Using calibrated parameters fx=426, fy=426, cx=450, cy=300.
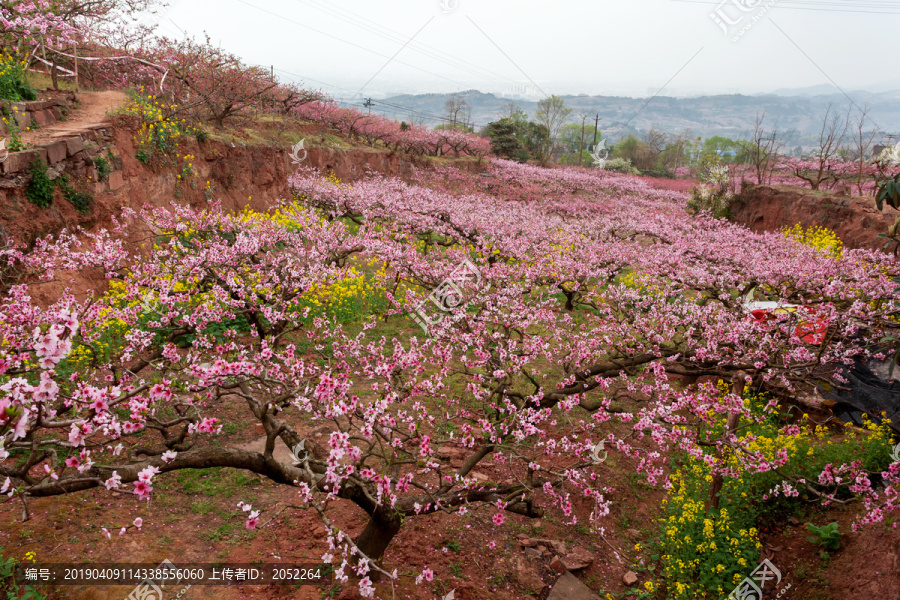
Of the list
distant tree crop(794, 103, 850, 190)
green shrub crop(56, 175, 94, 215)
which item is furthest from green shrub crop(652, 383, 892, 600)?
distant tree crop(794, 103, 850, 190)

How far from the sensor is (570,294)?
42.8 feet

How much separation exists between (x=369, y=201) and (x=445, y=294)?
8684 mm

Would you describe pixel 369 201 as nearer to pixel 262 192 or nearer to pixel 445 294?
pixel 262 192

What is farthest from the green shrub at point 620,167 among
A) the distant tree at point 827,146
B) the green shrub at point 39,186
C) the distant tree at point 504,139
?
the green shrub at point 39,186

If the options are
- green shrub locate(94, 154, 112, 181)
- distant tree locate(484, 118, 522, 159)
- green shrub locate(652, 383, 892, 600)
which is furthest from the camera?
distant tree locate(484, 118, 522, 159)

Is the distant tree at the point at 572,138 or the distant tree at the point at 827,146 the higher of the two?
the distant tree at the point at 572,138

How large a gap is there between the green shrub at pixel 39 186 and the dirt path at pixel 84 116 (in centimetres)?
67

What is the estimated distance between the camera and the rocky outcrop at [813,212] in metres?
16.1

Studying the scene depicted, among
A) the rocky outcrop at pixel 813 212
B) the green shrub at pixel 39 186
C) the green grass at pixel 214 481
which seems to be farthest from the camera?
the rocky outcrop at pixel 813 212

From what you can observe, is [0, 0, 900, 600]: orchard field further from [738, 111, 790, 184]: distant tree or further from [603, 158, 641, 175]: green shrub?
[603, 158, 641, 175]: green shrub

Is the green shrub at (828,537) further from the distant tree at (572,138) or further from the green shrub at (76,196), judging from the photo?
the distant tree at (572,138)

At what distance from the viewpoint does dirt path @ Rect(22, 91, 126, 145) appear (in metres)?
9.31

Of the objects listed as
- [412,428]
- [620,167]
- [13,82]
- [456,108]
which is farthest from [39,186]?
[456,108]

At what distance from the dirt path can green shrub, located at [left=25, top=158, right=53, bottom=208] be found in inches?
26.5
